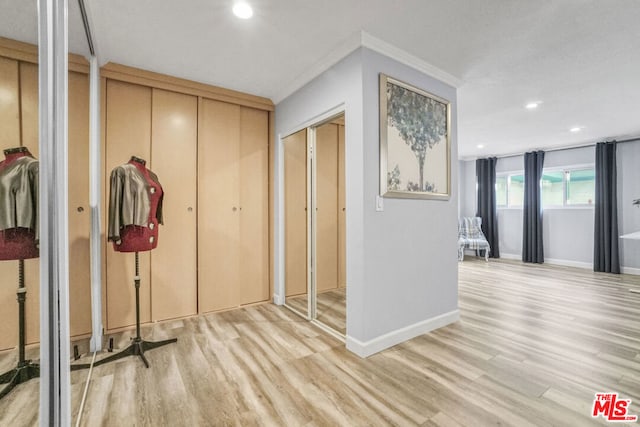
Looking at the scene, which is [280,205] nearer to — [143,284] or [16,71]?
[143,284]

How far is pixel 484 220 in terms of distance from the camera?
702cm

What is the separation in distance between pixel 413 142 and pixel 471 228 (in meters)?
5.20

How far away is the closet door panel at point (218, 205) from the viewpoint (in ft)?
10.2

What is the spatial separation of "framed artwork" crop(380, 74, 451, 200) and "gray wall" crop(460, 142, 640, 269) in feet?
16.2

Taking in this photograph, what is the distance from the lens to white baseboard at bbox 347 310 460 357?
7.41 ft

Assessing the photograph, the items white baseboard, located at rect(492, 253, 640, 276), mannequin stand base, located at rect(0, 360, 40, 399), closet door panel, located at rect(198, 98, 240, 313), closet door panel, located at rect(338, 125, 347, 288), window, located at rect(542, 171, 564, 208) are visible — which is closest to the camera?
mannequin stand base, located at rect(0, 360, 40, 399)

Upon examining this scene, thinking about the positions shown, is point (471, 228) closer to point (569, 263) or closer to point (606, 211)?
point (569, 263)

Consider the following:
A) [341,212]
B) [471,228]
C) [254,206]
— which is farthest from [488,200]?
[254,206]

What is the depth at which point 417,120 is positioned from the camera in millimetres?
2617

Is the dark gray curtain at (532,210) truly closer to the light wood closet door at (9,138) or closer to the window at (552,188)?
the window at (552,188)

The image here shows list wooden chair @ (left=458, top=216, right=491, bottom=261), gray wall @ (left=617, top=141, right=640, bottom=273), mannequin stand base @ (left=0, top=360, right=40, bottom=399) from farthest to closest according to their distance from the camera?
wooden chair @ (left=458, top=216, right=491, bottom=261)
gray wall @ (left=617, top=141, right=640, bottom=273)
mannequin stand base @ (left=0, top=360, right=40, bottom=399)

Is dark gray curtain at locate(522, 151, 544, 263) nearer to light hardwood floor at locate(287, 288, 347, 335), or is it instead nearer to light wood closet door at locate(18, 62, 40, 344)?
light hardwood floor at locate(287, 288, 347, 335)

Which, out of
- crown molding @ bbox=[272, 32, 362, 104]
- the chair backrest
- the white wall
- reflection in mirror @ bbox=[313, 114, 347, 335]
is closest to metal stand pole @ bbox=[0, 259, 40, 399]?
the white wall

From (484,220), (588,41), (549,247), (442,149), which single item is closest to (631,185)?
(549,247)
